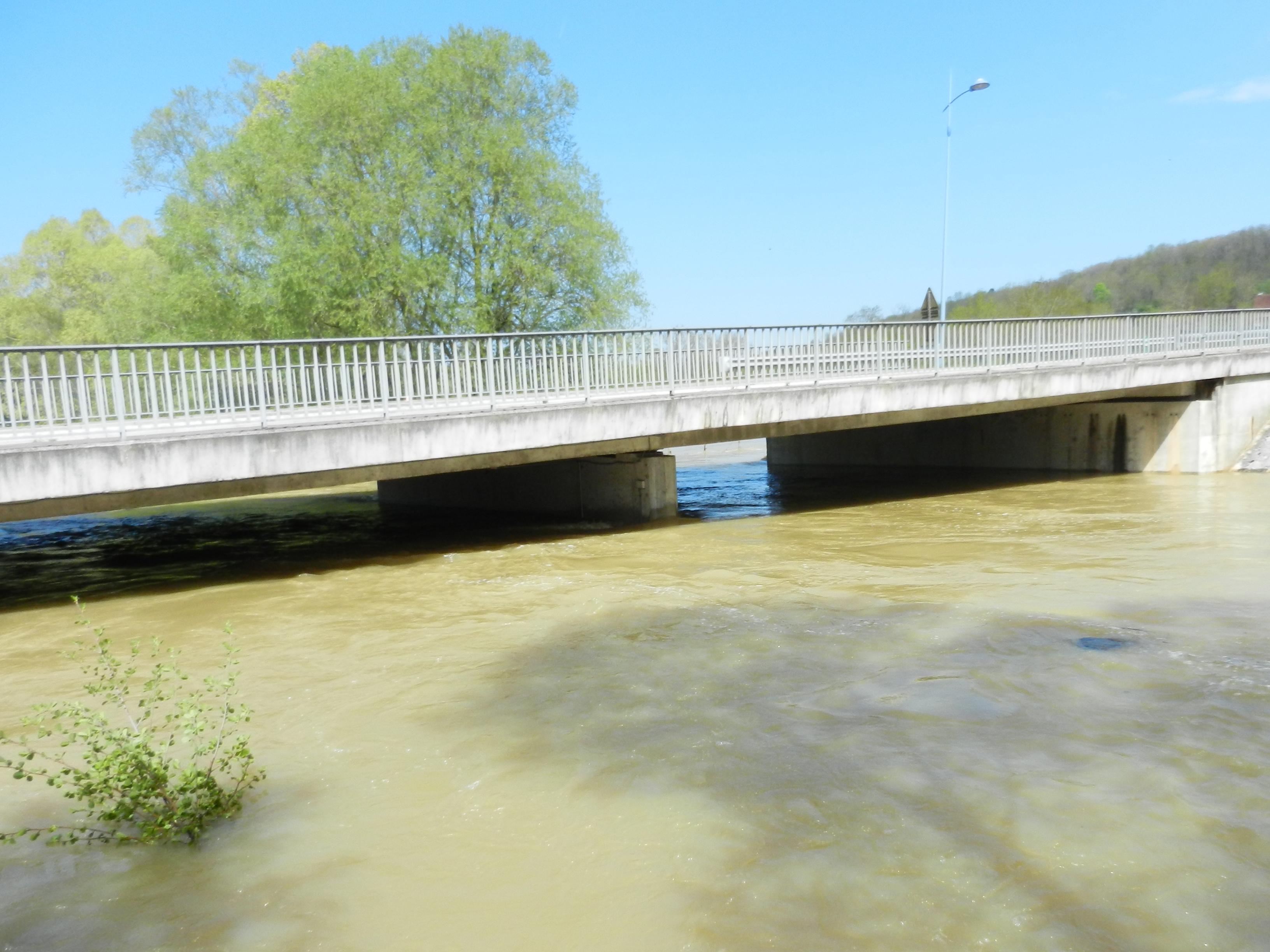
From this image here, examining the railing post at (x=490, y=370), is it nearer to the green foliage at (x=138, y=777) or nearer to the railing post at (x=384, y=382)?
the railing post at (x=384, y=382)

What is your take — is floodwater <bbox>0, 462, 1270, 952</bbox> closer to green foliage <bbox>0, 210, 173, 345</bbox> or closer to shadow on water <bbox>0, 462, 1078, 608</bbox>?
shadow on water <bbox>0, 462, 1078, 608</bbox>

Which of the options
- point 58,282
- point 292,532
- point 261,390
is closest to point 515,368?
point 261,390

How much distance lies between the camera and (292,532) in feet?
62.5

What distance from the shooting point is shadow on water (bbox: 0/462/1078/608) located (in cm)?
1470

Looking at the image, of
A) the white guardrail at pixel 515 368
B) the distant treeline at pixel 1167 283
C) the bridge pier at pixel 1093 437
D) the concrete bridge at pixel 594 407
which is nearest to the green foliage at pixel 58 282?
the concrete bridge at pixel 594 407

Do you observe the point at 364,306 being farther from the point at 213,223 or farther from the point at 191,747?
the point at 191,747

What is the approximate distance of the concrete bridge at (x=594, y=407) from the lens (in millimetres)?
11734

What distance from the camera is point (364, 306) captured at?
29156mm

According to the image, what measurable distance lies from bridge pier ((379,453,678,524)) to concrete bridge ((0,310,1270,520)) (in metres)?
0.04

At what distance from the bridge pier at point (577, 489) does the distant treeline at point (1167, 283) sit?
247 feet

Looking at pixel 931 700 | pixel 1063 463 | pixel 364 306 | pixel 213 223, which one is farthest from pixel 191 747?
pixel 213 223

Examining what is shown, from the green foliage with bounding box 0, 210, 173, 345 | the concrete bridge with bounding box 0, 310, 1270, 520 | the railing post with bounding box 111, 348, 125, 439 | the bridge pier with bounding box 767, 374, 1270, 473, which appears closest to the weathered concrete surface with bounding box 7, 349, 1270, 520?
the concrete bridge with bounding box 0, 310, 1270, 520

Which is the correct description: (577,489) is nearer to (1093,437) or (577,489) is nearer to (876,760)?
(1093,437)

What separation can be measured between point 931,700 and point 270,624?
7.39 m
